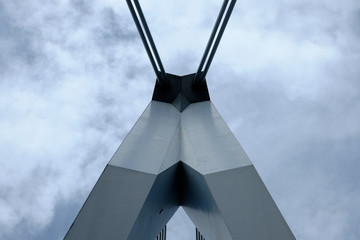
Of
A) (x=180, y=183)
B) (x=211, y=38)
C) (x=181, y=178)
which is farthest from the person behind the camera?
(x=180, y=183)

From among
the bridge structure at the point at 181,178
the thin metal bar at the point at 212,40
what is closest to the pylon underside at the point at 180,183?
the bridge structure at the point at 181,178

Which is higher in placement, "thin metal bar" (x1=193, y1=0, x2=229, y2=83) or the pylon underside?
"thin metal bar" (x1=193, y1=0, x2=229, y2=83)

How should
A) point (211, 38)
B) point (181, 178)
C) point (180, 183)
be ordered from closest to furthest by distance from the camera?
point (211, 38), point (181, 178), point (180, 183)

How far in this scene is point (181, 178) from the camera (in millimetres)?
11078

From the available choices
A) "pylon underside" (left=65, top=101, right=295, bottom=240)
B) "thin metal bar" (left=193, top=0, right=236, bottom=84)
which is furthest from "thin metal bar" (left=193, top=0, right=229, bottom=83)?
"pylon underside" (left=65, top=101, right=295, bottom=240)

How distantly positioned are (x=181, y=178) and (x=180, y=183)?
21.1 inches

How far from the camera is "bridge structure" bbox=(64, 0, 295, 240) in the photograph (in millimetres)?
7418

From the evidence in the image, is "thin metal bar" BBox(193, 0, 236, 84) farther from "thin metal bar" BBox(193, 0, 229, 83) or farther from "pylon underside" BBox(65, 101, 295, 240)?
"pylon underside" BBox(65, 101, 295, 240)

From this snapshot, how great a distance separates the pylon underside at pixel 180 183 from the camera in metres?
7.39

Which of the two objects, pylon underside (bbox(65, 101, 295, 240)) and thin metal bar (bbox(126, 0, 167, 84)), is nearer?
pylon underside (bbox(65, 101, 295, 240))

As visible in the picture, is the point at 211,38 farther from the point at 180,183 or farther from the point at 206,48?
the point at 180,183

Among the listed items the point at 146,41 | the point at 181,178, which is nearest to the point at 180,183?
the point at 181,178

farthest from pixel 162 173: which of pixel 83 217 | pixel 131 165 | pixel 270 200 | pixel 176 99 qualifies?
pixel 176 99

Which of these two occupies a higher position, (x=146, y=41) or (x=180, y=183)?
(x=146, y=41)
